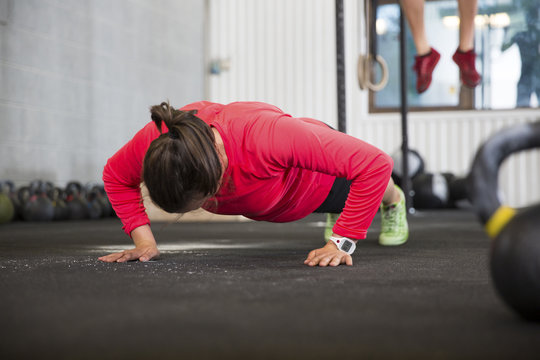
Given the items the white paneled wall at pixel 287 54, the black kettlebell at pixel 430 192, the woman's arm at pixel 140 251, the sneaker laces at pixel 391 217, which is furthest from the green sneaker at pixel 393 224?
the white paneled wall at pixel 287 54

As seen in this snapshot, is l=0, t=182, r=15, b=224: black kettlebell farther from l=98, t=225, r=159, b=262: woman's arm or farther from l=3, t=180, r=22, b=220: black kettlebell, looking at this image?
l=98, t=225, r=159, b=262: woman's arm

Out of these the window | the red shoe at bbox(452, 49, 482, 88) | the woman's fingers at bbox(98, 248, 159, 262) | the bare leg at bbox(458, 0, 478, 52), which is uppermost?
the window

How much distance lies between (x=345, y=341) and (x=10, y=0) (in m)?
3.90

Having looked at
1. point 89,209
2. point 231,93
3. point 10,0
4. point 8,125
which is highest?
point 10,0

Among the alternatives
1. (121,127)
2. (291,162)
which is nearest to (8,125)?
(121,127)

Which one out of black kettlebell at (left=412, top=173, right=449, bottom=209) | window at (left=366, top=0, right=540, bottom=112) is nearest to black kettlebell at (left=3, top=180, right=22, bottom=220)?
black kettlebell at (left=412, top=173, right=449, bottom=209)

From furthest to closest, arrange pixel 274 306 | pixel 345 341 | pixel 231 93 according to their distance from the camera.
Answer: pixel 231 93, pixel 274 306, pixel 345 341

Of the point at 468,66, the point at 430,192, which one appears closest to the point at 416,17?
the point at 468,66

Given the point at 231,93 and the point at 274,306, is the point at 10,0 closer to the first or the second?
the point at 231,93

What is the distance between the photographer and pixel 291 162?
138cm

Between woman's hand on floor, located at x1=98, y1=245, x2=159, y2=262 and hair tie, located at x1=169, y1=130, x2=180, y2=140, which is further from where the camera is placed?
woman's hand on floor, located at x1=98, y1=245, x2=159, y2=262

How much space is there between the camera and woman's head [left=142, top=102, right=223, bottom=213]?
1.21m

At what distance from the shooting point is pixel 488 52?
217 inches

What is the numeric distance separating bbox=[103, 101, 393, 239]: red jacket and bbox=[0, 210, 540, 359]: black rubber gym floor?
5.9 inches
